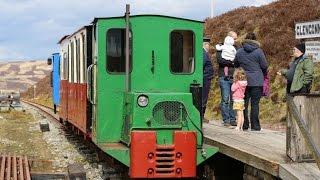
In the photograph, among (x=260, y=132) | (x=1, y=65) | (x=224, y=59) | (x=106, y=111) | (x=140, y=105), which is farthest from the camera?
(x=1, y=65)

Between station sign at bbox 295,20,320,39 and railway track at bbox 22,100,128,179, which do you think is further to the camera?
railway track at bbox 22,100,128,179

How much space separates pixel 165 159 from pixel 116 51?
6.82 ft

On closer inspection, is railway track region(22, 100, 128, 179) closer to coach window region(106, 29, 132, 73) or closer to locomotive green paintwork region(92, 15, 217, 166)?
locomotive green paintwork region(92, 15, 217, 166)

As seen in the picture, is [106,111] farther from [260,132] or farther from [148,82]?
[260,132]

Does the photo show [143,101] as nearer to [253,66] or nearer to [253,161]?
[253,161]

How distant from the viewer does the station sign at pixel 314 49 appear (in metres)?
8.17

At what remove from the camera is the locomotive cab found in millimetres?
9383

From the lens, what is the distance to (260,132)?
450 inches

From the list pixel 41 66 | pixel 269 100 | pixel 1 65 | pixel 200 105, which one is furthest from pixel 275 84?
pixel 1 65

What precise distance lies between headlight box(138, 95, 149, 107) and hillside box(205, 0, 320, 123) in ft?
27.8

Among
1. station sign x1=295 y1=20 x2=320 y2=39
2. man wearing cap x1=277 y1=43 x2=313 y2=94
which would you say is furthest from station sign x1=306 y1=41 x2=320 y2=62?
man wearing cap x1=277 y1=43 x2=313 y2=94

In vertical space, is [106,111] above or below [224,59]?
below

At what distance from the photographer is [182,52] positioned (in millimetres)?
10234

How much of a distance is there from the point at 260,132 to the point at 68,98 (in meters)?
6.02
